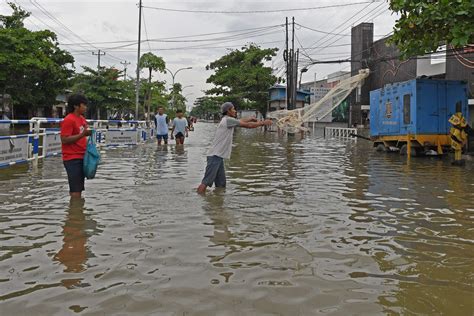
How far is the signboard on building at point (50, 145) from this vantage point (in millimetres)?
13114

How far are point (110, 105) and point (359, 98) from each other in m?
24.1

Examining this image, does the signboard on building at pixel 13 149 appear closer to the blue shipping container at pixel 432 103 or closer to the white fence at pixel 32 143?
the white fence at pixel 32 143

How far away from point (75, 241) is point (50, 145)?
31.4 feet

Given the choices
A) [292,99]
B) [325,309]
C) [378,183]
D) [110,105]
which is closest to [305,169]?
[378,183]

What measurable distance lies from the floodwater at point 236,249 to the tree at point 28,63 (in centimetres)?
2335

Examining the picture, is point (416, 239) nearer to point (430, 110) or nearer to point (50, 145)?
point (50, 145)

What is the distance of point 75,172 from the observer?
6441 mm

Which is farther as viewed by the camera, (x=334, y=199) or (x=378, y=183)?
(x=378, y=183)

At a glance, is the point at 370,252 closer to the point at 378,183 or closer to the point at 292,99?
the point at 378,183

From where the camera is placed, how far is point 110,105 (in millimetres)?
47344

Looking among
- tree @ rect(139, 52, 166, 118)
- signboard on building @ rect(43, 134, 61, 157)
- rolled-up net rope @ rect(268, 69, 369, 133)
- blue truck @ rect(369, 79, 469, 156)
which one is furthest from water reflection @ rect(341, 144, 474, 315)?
tree @ rect(139, 52, 166, 118)

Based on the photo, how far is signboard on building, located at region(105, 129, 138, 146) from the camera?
19.1m

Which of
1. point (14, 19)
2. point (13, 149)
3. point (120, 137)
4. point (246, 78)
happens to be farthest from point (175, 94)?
point (13, 149)

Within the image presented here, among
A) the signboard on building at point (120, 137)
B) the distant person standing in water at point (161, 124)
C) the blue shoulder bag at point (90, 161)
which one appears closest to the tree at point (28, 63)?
the signboard on building at point (120, 137)
